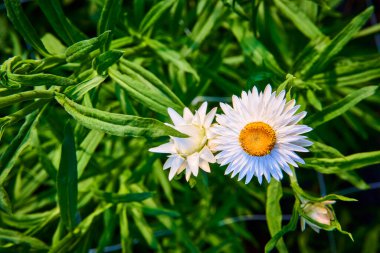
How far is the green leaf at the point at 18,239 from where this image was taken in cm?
132

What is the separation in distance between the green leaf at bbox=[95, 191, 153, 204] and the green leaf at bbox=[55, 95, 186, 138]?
392 mm

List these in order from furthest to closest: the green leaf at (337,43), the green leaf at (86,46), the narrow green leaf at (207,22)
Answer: the narrow green leaf at (207,22), the green leaf at (337,43), the green leaf at (86,46)

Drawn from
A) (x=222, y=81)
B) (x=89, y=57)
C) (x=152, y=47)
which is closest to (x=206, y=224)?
(x=222, y=81)

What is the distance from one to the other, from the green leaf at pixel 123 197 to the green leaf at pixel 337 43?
0.56 metres

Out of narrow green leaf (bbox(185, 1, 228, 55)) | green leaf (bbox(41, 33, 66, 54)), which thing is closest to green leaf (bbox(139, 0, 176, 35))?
narrow green leaf (bbox(185, 1, 228, 55))

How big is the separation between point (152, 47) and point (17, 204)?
73cm

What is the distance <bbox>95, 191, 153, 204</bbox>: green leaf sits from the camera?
128 cm

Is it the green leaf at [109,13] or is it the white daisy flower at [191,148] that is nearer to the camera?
Result: the white daisy flower at [191,148]

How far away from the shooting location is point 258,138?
904mm

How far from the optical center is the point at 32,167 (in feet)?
5.49

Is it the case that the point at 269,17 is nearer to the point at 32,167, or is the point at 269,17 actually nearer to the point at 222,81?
the point at 222,81

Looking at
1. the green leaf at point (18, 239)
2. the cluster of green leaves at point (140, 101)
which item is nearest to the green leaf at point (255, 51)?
the cluster of green leaves at point (140, 101)

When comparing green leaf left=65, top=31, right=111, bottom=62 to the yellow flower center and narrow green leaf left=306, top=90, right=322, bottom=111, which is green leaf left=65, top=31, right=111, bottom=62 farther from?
narrow green leaf left=306, top=90, right=322, bottom=111

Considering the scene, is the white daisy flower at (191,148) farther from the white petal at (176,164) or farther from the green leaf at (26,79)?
the green leaf at (26,79)
